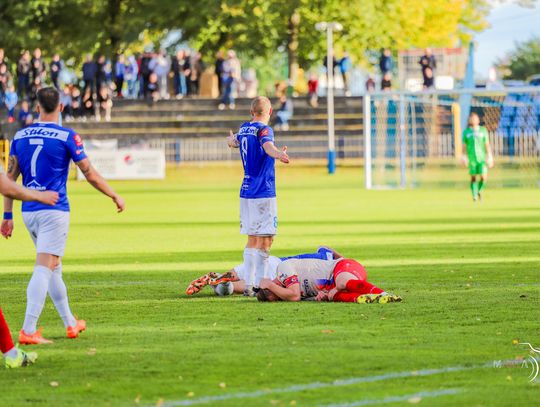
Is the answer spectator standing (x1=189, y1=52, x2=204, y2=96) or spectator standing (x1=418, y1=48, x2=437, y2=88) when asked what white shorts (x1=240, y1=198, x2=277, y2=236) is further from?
spectator standing (x1=189, y1=52, x2=204, y2=96)

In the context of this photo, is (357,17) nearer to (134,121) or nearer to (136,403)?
(134,121)

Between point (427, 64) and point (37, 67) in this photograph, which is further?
point (37, 67)

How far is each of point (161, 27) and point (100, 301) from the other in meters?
57.4

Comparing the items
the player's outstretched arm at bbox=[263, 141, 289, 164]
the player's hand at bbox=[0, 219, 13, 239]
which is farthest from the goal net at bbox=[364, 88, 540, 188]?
the player's hand at bbox=[0, 219, 13, 239]

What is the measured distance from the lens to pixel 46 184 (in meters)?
10.8

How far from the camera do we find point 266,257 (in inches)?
544

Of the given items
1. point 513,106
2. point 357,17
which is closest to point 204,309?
point 513,106

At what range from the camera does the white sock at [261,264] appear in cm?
1377

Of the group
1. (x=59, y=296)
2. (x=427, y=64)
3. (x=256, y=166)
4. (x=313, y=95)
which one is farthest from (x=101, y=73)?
(x=59, y=296)

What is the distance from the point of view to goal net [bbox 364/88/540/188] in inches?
1977

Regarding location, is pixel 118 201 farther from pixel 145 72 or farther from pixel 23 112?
pixel 145 72

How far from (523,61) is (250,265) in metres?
79.7

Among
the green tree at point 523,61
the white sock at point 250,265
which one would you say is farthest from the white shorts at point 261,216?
the green tree at point 523,61

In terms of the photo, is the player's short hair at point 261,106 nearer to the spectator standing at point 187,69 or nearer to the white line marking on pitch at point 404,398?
the white line marking on pitch at point 404,398
